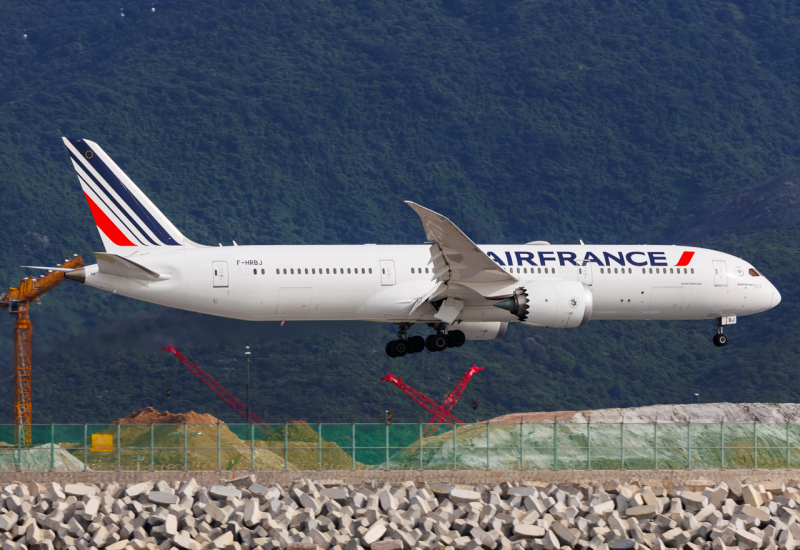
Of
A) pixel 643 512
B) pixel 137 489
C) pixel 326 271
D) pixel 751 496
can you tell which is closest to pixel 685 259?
pixel 751 496

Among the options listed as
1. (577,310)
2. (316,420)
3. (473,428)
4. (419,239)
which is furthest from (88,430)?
(419,239)

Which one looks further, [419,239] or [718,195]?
[718,195]

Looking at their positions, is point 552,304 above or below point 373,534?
above

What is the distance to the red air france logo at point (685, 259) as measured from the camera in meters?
50.7

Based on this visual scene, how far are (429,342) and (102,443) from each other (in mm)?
14506

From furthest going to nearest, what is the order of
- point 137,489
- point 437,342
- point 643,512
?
1. point 437,342
2. point 137,489
3. point 643,512

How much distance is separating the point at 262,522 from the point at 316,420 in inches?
2571

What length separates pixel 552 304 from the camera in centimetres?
4594

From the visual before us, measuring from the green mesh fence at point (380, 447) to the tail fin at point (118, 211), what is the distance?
1096 centimetres

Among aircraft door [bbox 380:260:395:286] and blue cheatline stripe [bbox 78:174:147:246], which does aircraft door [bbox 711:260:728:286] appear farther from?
blue cheatline stripe [bbox 78:174:147:246]

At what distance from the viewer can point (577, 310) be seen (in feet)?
151

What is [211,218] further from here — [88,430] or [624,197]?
[88,430]

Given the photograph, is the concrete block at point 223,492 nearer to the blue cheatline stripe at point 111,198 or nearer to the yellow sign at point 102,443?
the yellow sign at point 102,443

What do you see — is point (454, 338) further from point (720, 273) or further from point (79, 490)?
point (79, 490)
